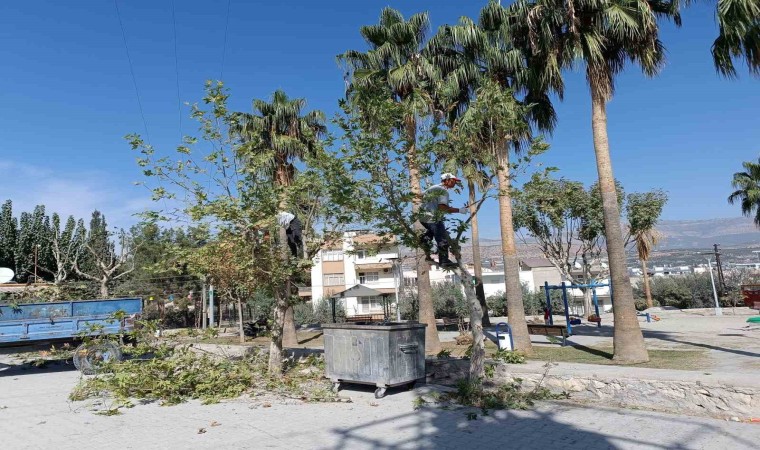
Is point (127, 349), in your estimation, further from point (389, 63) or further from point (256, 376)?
point (389, 63)

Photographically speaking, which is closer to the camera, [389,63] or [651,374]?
[651,374]

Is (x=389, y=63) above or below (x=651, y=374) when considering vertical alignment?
above

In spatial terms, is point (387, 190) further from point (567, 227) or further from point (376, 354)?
point (567, 227)

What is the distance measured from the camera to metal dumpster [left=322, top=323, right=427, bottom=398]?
7.86 meters

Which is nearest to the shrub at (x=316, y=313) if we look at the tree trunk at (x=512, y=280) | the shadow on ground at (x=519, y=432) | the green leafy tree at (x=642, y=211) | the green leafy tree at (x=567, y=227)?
the green leafy tree at (x=567, y=227)

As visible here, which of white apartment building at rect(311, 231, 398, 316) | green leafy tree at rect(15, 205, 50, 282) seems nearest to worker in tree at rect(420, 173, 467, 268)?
green leafy tree at rect(15, 205, 50, 282)

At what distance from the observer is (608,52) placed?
38.9 ft

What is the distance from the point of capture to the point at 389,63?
50.6ft

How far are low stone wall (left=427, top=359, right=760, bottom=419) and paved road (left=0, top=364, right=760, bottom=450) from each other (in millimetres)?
301

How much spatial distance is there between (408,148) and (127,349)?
706 cm

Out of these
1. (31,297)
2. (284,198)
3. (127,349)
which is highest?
(284,198)

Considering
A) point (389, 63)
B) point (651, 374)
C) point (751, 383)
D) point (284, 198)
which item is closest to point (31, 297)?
point (284, 198)

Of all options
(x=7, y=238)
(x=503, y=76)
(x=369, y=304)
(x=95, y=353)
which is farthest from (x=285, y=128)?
(x=369, y=304)

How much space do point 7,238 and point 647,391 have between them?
3947cm
